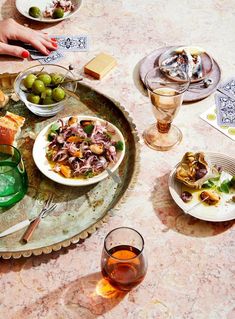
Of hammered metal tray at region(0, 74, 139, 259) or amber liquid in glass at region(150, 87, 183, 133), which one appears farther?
amber liquid in glass at region(150, 87, 183, 133)

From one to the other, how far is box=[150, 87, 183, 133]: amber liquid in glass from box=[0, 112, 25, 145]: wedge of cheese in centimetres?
50

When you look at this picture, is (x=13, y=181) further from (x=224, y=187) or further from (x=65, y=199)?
(x=224, y=187)

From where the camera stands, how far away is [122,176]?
1589mm

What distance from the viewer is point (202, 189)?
1528 millimetres

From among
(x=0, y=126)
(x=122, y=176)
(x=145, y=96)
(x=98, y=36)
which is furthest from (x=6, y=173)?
(x=98, y=36)

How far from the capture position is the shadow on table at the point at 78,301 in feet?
4.22

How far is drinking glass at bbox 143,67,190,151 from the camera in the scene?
1619 mm

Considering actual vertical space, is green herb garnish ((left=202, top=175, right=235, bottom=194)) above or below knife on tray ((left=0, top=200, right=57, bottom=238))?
above

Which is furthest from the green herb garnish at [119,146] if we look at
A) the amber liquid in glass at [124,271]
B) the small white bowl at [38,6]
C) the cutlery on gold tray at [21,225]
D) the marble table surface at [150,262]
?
the small white bowl at [38,6]

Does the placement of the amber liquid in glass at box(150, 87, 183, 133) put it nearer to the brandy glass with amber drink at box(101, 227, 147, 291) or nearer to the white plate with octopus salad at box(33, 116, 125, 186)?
the white plate with octopus salad at box(33, 116, 125, 186)

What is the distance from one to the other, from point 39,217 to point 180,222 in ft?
1.50

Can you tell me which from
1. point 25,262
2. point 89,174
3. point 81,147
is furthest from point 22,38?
point 25,262

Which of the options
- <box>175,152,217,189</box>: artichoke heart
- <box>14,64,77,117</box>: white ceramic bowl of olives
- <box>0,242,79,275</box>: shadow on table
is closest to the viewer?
<box>0,242,79,275</box>: shadow on table

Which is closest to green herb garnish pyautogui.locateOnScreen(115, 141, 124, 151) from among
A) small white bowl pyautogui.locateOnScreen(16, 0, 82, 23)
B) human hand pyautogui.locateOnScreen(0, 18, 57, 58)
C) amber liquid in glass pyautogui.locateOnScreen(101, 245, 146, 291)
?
amber liquid in glass pyautogui.locateOnScreen(101, 245, 146, 291)
